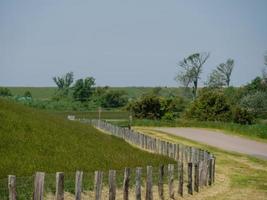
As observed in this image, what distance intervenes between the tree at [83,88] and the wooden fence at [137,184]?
10518 centimetres

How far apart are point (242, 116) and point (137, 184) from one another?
205 ft

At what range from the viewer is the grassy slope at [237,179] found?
22.6 metres

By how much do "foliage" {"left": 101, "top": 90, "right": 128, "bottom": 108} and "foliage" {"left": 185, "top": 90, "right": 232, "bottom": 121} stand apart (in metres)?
39.8

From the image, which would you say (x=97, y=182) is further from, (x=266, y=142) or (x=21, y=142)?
(x=266, y=142)

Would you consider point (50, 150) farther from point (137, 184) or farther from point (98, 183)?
point (98, 183)

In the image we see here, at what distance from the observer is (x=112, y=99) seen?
126 meters

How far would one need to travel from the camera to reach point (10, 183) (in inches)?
525

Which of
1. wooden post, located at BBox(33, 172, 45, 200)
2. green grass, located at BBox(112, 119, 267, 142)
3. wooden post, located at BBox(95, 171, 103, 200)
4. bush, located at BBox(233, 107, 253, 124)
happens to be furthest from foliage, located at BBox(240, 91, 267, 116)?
wooden post, located at BBox(33, 172, 45, 200)

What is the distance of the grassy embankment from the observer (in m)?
21.4

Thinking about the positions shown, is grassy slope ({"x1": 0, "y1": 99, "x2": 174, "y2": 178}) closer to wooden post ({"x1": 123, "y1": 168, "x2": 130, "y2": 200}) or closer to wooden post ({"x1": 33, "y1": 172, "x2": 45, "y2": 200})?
wooden post ({"x1": 123, "y1": 168, "x2": 130, "y2": 200})

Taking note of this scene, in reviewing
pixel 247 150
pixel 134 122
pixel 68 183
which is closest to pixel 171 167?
pixel 68 183

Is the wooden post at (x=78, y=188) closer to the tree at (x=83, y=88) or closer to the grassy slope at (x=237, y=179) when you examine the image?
the grassy slope at (x=237, y=179)

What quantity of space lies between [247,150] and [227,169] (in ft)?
40.4

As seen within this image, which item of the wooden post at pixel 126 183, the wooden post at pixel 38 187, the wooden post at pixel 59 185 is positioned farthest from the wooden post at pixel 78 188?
the wooden post at pixel 126 183
